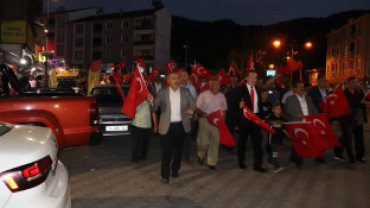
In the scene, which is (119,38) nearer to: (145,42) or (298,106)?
(145,42)

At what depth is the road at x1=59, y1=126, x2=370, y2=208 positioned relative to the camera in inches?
220

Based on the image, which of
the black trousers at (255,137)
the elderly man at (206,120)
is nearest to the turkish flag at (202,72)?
the elderly man at (206,120)

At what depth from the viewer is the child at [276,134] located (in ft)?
24.3

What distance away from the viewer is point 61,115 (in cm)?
694

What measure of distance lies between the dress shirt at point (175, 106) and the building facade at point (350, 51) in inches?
2053

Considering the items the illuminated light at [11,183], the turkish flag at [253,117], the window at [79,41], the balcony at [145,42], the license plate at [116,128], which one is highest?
the window at [79,41]

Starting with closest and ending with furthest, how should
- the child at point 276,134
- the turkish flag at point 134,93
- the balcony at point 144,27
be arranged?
the turkish flag at point 134,93, the child at point 276,134, the balcony at point 144,27

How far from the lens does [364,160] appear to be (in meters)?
8.48

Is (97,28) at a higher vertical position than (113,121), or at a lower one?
higher

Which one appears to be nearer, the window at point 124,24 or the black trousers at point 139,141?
the black trousers at point 139,141

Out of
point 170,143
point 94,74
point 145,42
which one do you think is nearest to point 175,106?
point 170,143

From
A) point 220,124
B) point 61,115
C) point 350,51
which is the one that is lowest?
point 220,124

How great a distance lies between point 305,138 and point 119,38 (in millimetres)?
60132

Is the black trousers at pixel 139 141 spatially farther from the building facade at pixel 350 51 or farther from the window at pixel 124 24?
the window at pixel 124 24
